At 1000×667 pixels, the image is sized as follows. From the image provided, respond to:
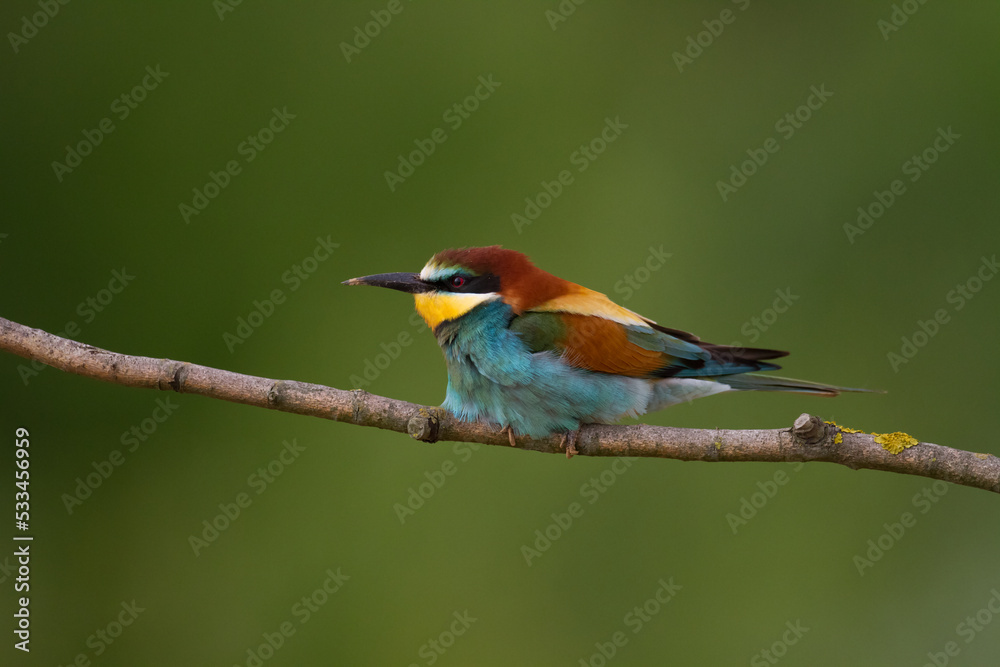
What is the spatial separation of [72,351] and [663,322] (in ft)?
8.46

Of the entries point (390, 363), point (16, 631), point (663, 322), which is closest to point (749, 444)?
point (663, 322)

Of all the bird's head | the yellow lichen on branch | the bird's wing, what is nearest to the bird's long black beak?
the bird's head

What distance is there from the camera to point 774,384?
2701 mm

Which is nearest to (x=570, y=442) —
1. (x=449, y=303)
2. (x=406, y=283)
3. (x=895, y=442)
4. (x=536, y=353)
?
(x=536, y=353)

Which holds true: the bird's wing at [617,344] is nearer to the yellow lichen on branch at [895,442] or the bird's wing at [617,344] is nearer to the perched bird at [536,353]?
the perched bird at [536,353]

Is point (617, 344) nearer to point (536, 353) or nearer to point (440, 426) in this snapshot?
point (536, 353)

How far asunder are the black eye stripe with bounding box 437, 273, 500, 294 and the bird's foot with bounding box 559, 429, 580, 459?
1.62 ft

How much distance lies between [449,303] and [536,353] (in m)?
0.30

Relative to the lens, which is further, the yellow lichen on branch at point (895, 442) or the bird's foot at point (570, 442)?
the bird's foot at point (570, 442)

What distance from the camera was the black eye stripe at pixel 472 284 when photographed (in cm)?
260

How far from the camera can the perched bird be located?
253 cm

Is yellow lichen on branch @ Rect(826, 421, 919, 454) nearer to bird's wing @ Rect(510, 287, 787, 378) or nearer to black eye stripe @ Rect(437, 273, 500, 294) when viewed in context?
bird's wing @ Rect(510, 287, 787, 378)

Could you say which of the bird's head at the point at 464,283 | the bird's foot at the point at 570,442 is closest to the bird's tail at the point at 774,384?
the bird's foot at the point at 570,442

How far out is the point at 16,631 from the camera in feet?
11.4
